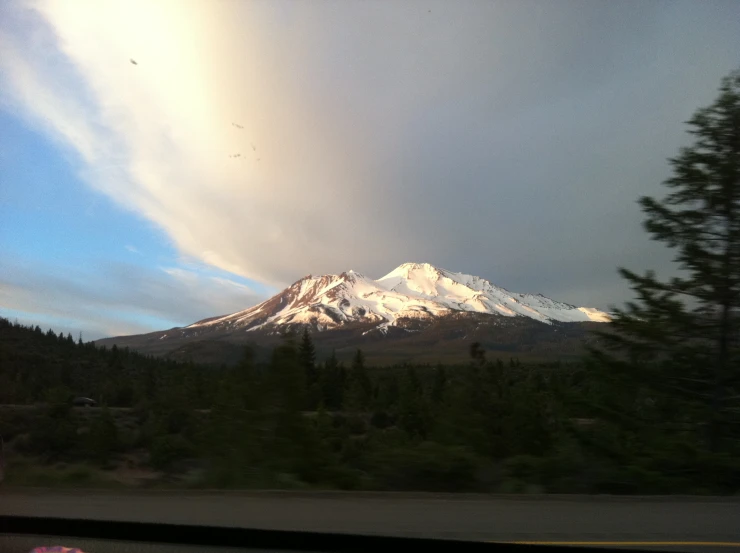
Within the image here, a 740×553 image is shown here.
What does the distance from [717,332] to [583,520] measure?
11.0 meters

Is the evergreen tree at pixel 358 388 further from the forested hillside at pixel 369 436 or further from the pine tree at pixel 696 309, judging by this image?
the pine tree at pixel 696 309

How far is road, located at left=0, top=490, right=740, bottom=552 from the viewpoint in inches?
208

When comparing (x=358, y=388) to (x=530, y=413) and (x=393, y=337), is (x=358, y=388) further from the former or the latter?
(x=393, y=337)

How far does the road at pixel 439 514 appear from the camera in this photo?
208 inches

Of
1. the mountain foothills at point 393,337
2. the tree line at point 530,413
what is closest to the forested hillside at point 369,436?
the tree line at point 530,413

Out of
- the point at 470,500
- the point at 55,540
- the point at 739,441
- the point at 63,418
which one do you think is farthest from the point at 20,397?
the point at 739,441

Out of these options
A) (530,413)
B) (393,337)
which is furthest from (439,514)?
(393,337)

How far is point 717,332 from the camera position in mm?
14234

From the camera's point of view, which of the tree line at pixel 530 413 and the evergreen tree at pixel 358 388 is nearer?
the tree line at pixel 530 413

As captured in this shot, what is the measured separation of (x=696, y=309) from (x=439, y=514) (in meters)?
12.0

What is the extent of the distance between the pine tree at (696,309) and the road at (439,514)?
7458mm

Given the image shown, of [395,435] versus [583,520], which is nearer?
[583,520]

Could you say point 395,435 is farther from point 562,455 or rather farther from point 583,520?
point 583,520

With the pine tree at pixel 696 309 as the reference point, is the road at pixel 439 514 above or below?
below
